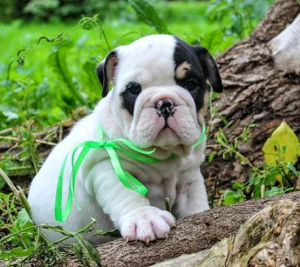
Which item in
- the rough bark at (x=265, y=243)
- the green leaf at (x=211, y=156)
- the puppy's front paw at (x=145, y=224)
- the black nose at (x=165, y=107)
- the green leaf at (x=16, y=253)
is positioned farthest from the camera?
the green leaf at (x=211, y=156)

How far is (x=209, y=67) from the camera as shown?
3408mm

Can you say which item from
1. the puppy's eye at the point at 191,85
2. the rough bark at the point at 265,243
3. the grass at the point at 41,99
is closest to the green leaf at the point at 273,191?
the grass at the point at 41,99

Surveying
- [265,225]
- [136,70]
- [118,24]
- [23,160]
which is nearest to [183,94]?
[136,70]

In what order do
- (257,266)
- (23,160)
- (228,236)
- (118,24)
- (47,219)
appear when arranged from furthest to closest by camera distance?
(118,24)
(23,160)
(47,219)
(228,236)
(257,266)

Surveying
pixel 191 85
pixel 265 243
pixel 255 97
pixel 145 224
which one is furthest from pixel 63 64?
pixel 265 243

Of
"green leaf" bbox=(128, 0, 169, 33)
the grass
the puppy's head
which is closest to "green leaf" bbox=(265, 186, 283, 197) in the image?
the grass

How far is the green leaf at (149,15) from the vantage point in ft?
15.8

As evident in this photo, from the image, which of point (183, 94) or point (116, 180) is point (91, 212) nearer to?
point (116, 180)

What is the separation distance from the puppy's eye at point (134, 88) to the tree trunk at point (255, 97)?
1.12 metres

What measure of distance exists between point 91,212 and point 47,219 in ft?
0.88

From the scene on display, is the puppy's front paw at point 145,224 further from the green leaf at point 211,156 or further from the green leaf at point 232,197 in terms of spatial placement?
the green leaf at point 211,156

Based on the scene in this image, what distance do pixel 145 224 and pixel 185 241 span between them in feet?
0.61

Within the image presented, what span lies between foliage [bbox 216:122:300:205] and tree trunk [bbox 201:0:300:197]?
4.8 inches

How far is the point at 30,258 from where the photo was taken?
2.84 m
